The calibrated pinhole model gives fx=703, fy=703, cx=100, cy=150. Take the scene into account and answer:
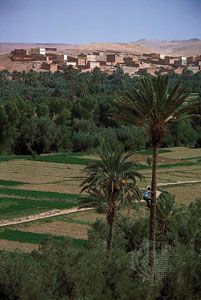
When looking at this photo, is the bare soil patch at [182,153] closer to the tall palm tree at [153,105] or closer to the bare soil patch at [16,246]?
the bare soil patch at [16,246]

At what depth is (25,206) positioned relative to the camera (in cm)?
2402

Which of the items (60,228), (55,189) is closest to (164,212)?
(60,228)

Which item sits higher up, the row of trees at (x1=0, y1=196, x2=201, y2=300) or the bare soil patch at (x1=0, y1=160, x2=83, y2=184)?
the row of trees at (x1=0, y1=196, x2=201, y2=300)

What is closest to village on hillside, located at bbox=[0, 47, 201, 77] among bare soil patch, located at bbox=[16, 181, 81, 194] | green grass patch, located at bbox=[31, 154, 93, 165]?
green grass patch, located at bbox=[31, 154, 93, 165]

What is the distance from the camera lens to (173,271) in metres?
11.2

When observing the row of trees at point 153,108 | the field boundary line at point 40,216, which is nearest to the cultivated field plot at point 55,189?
the field boundary line at point 40,216

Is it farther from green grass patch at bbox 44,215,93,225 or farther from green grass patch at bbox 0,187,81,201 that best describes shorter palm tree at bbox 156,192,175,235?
green grass patch at bbox 0,187,81,201

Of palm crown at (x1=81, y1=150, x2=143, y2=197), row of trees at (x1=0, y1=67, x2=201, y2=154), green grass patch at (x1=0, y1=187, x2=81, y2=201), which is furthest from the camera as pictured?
Answer: row of trees at (x1=0, y1=67, x2=201, y2=154)

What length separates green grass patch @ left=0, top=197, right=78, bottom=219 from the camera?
22712mm

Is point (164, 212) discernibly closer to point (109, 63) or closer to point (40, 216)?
point (40, 216)

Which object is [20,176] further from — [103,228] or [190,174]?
[103,228]

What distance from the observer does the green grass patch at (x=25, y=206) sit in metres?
22.7

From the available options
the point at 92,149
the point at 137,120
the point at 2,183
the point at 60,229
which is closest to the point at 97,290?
the point at 137,120

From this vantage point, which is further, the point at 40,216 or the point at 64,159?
the point at 64,159
